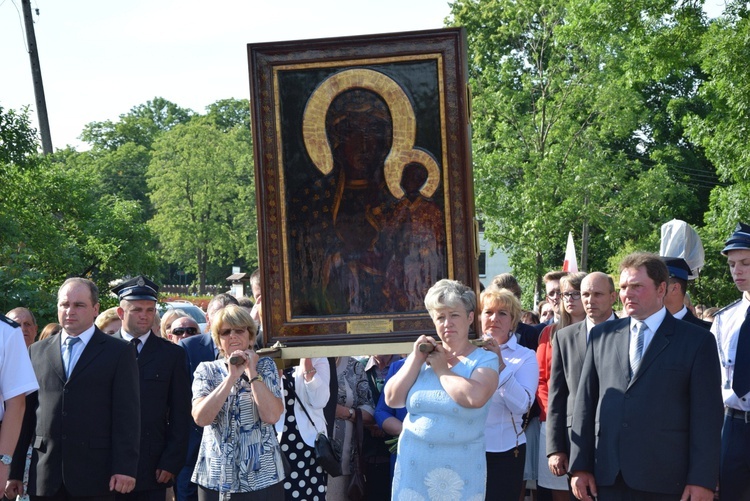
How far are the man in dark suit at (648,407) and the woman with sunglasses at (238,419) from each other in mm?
1929

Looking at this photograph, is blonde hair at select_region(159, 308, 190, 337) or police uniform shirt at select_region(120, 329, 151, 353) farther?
blonde hair at select_region(159, 308, 190, 337)

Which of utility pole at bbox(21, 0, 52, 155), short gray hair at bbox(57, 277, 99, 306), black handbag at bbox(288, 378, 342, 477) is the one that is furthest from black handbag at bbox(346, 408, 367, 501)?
utility pole at bbox(21, 0, 52, 155)

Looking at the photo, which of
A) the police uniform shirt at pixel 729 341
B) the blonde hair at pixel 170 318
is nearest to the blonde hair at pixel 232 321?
the police uniform shirt at pixel 729 341

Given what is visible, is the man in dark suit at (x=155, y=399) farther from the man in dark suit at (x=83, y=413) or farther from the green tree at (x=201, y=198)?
the green tree at (x=201, y=198)

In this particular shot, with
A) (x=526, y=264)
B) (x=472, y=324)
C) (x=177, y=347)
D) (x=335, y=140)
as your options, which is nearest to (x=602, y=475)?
(x=472, y=324)

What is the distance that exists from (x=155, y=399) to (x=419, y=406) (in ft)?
9.38

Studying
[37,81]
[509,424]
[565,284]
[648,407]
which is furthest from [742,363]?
[37,81]

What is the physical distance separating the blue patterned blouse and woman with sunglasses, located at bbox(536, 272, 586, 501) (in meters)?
2.63

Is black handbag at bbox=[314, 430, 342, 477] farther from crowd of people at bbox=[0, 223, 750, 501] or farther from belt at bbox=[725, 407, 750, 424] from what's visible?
belt at bbox=[725, 407, 750, 424]

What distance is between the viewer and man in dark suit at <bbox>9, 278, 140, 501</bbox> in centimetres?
746

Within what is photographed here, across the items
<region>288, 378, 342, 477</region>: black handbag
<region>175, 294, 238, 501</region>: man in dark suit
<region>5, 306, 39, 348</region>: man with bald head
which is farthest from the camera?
<region>5, 306, 39, 348</region>: man with bald head

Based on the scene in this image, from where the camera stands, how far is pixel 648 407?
6473 millimetres

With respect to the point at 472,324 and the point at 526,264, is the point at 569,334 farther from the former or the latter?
the point at 526,264

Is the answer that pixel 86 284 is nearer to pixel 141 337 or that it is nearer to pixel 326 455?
pixel 141 337
